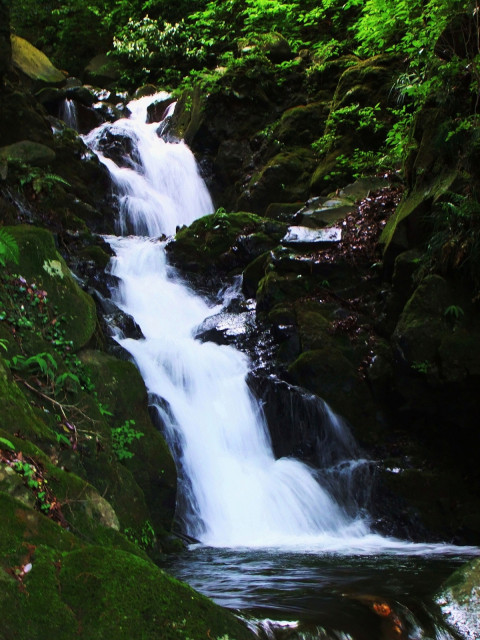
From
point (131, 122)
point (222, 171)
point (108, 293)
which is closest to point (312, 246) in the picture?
point (108, 293)

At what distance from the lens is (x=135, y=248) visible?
519 inches

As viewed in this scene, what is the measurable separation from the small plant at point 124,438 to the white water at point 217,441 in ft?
4.40

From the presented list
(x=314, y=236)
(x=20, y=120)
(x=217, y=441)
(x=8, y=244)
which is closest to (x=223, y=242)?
(x=314, y=236)

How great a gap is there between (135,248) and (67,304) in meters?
6.80

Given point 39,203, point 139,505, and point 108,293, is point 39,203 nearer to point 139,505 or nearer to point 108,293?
point 108,293

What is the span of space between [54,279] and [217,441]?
3.29 meters

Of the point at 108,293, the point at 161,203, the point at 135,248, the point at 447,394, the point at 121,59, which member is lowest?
the point at 447,394

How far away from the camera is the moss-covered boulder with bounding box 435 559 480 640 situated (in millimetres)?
3727

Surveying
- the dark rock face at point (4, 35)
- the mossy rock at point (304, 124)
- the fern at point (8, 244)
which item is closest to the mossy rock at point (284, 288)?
the fern at point (8, 244)

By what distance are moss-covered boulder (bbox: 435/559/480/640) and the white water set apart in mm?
2477

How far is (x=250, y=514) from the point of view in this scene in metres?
7.30

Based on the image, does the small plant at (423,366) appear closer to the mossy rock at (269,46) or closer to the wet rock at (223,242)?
the wet rock at (223,242)

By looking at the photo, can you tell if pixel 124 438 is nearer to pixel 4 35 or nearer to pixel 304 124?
pixel 4 35

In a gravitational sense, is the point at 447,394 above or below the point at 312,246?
below
